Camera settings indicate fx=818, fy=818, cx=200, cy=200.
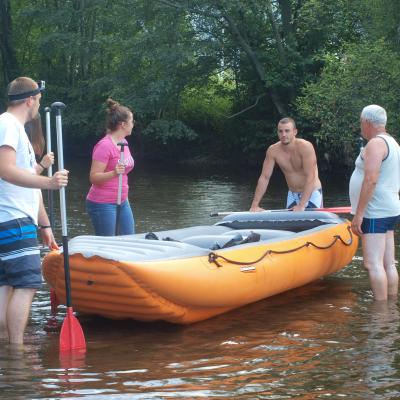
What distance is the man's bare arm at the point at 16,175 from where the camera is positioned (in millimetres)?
4598

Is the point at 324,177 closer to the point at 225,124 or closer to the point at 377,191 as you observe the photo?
the point at 225,124

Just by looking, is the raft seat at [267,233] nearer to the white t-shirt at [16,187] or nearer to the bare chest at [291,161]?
the bare chest at [291,161]

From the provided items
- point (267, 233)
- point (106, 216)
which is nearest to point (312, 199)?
point (267, 233)

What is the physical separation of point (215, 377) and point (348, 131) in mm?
13673

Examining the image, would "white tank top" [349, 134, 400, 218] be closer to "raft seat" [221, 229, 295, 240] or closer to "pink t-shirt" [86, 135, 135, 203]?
"raft seat" [221, 229, 295, 240]

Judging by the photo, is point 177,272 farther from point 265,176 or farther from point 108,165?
point 265,176

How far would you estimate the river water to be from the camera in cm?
433

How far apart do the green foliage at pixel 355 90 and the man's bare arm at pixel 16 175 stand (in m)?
13.2

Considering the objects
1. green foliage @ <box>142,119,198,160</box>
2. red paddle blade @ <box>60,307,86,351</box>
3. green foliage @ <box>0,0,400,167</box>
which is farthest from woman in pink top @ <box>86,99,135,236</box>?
green foliage @ <box>142,119,198,160</box>

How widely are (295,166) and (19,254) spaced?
384cm

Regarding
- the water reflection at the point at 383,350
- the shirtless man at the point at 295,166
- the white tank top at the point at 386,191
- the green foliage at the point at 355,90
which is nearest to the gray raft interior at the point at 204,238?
the shirtless man at the point at 295,166

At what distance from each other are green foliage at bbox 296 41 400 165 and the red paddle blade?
1290 cm

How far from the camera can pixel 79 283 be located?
5461 millimetres

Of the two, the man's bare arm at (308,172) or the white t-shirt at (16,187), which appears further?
the man's bare arm at (308,172)
